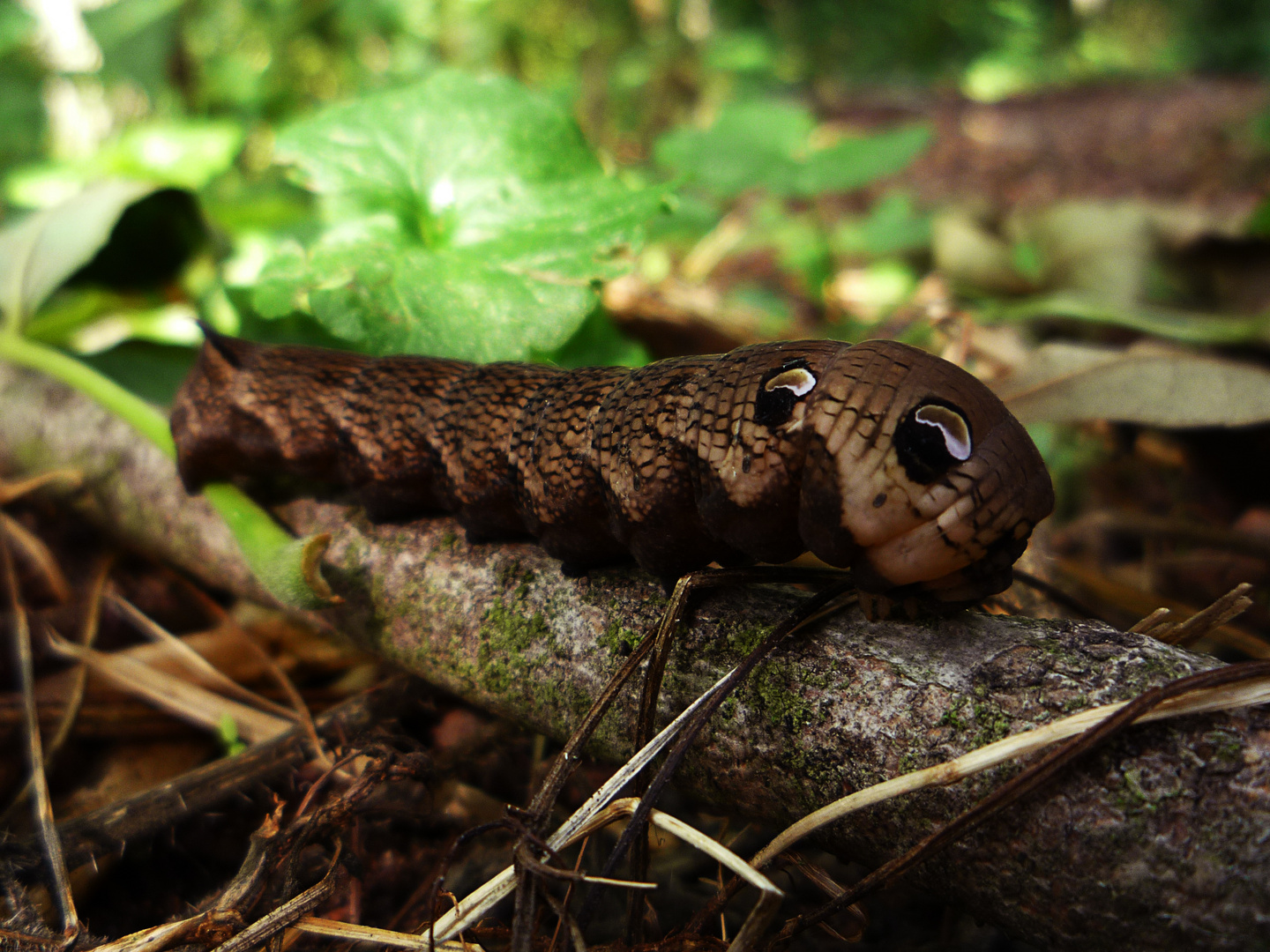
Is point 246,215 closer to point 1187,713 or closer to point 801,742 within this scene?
point 801,742

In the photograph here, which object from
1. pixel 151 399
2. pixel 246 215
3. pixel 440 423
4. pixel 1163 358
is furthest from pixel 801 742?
pixel 246 215

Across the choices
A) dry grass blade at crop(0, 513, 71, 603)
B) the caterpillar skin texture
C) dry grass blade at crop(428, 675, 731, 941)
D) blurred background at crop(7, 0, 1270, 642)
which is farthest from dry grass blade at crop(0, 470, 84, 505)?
dry grass blade at crop(428, 675, 731, 941)

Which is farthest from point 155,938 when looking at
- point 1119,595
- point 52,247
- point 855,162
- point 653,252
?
point 653,252

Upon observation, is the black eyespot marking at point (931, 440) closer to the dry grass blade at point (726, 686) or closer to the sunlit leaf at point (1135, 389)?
the dry grass blade at point (726, 686)

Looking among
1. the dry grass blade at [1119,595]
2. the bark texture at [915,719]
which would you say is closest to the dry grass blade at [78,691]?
the bark texture at [915,719]

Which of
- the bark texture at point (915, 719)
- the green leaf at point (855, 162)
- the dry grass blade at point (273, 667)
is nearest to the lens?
the bark texture at point (915, 719)

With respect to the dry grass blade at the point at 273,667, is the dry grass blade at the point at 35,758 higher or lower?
lower

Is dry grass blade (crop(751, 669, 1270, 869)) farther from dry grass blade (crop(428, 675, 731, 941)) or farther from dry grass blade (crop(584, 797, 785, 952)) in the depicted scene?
dry grass blade (crop(428, 675, 731, 941))
